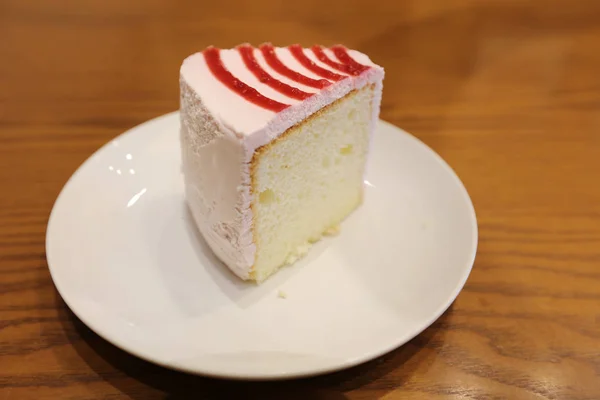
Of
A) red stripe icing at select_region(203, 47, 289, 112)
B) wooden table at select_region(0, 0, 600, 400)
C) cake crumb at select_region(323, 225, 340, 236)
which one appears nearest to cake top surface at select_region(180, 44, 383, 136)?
red stripe icing at select_region(203, 47, 289, 112)

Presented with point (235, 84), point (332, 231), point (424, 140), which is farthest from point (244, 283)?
point (424, 140)

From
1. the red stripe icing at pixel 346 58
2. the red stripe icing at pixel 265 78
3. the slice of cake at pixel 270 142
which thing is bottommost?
the slice of cake at pixel 270 142

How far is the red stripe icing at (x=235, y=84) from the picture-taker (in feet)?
3.26

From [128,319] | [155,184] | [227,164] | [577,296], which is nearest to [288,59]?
[227,164]

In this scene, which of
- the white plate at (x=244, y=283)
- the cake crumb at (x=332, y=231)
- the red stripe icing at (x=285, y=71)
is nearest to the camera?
the white plate at (x=244, y=283)

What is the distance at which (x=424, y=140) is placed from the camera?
1.59 metres

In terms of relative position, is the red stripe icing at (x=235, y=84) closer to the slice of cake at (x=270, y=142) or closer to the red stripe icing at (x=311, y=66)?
the slice of cake at (x=270, y=142)

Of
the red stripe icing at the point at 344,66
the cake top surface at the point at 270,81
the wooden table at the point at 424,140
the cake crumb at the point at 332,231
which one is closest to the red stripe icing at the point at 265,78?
the cake top surface at the point at 270,81

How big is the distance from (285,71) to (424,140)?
2.12 feet

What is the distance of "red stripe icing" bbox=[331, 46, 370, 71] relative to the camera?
1145mm

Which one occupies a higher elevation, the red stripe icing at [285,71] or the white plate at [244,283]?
the red stripe icing at [285,71]

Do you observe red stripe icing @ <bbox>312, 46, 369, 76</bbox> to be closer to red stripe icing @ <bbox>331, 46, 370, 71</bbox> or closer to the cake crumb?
red stripe icing @ <bbox>331, 46, 370, 71</bbox>

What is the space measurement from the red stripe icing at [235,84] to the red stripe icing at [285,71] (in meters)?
0.10

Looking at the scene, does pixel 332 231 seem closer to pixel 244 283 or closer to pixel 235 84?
pixel 244 283
